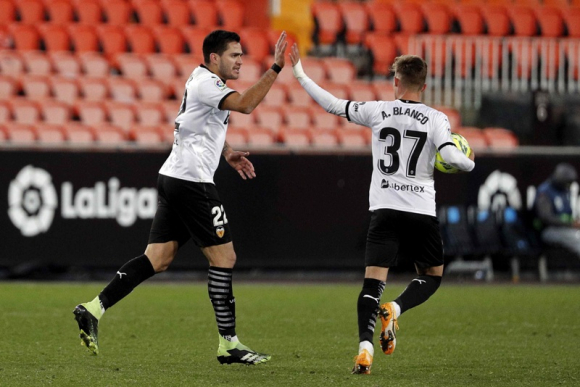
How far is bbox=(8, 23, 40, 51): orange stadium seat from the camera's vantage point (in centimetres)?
1730

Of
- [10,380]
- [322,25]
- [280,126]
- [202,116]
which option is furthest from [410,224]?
[322,25]

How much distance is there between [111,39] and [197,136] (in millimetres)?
11202

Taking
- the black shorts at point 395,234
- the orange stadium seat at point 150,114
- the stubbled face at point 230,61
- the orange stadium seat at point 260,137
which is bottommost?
the black shorts at point 395,234

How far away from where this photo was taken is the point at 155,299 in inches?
448

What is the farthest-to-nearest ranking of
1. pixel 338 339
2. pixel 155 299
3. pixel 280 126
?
pixel 280 126
pixel 155 299
pixel 338 339

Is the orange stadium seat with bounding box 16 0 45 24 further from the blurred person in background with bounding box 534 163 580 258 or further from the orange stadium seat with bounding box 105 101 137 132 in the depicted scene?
the blurred person in background with bounding box 534 163 580 258

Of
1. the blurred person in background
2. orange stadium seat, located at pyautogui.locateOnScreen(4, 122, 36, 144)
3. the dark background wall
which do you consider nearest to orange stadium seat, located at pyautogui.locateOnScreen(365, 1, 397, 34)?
the dark background wall

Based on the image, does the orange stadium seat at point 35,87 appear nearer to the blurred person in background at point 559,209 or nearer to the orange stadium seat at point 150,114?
the orange stadium seat at point 150,114

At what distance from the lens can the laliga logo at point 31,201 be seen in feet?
43.2

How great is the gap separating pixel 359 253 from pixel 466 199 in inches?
66.1

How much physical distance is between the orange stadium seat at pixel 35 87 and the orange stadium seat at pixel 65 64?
584 millimetres

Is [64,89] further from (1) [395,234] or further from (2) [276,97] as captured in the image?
(1) [395,234]

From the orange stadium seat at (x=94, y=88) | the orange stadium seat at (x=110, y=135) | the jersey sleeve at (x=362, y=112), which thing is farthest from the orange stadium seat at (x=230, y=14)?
the jersey sleeve at (x=362, y=112)

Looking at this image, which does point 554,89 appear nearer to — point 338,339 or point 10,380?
point 338,339
